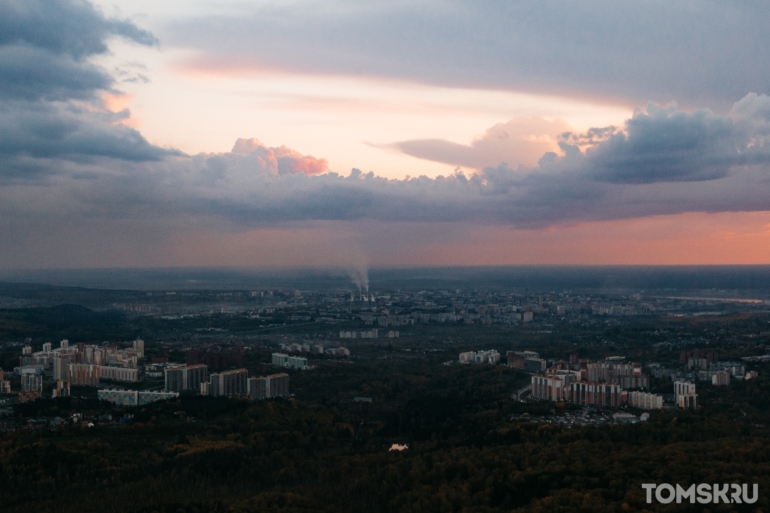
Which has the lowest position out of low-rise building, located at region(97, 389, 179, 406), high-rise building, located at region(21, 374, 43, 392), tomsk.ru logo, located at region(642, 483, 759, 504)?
low-rise building, located at region(97, 389, 179, 406)

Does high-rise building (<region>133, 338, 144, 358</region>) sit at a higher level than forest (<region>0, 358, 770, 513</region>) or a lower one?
higher

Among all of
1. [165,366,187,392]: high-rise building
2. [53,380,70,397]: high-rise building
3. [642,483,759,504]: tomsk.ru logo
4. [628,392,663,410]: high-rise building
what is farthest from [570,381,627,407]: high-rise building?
[53,380,70,397]: high-rise building

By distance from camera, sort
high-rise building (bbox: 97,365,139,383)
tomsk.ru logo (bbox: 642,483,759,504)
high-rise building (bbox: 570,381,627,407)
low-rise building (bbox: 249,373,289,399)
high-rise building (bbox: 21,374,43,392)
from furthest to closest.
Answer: high-rise building (bbox: 97,365,139,383) < high-rise building (bbox: 21,374,43,392) < low-rise building (bbox: 249,373,289,399) < high-rise building (bbox: 570,381,627,407) < tomsk.ru logo (bbox: 642,483,759,504)

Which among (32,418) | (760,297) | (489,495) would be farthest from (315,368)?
(760,297)

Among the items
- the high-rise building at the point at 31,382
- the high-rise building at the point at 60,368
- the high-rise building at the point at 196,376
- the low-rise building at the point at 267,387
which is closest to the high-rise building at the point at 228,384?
the low-rise building at the point at 267,387

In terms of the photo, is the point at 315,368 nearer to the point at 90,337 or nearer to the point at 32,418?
the point at 32,418

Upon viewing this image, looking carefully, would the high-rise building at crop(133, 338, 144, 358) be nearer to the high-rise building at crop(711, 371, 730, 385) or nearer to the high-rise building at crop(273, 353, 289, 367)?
the high-rise building at crop(273, 353, 289, 367)
